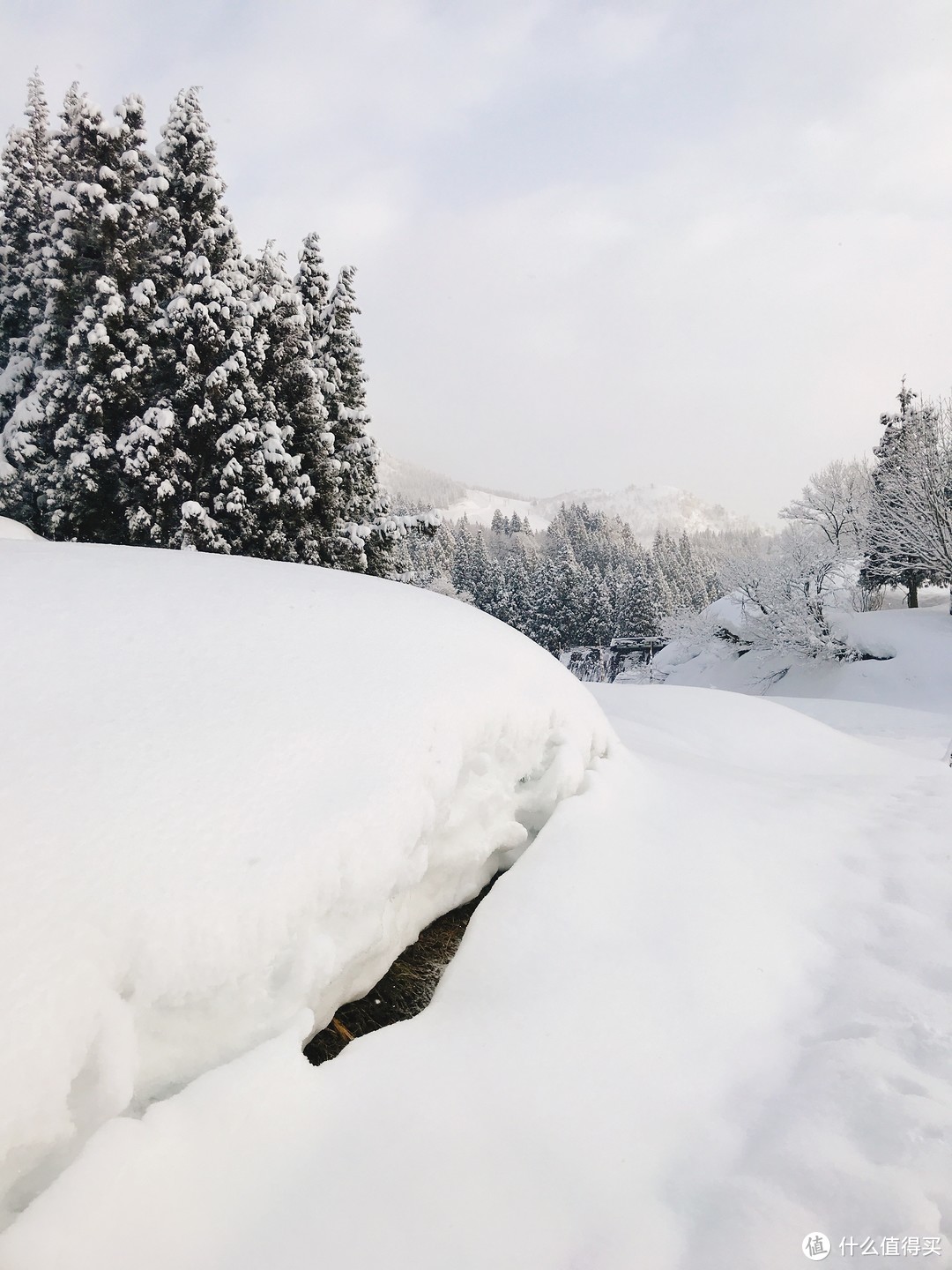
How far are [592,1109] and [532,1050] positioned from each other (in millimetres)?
245

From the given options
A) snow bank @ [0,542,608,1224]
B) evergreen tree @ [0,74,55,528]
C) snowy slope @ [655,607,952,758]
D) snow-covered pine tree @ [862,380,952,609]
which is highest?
evergreen tree @ [0,74,55,528]

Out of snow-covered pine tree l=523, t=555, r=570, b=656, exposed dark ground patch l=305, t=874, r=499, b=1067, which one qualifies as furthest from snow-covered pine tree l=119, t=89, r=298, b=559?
snow-covered pine tree l=523, t=555, r=570, b=656

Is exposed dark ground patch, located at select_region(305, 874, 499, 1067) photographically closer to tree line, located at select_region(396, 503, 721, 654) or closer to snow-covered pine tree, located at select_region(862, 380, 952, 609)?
snow-covered pine tree, located at select_region(862, 380, 952, 609)

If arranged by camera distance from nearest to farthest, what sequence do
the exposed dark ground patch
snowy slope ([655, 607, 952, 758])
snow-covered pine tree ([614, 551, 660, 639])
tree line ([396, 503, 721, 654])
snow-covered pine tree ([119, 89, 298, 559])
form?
the exposed dark ground patch, snow-covered pine tree ([119, 89, 298, 559]), snowy slope ([655, 607, 952, 758]), snow-covered pine tree ([614, 551, 660, 639]), tree line ([396, 503, 721, 654])

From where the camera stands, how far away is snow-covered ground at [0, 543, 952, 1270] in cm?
150

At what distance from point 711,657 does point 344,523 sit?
16.3 meters

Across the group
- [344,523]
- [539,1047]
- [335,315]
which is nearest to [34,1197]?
[539,1047]

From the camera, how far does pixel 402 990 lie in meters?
2.41

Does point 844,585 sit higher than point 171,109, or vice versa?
point 171,109

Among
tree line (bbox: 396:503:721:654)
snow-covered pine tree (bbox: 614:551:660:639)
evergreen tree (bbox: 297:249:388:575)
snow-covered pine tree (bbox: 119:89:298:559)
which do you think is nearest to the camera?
snow-covered pine tree (bbox: 119:89:298:559)

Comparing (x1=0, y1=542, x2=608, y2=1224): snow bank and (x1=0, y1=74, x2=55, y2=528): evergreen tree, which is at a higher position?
(x1=0, y1=74, x2=55, y2=528): evergreen tree

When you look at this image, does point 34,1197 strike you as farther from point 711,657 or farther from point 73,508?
point 711,657

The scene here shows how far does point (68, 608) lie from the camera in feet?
8.27

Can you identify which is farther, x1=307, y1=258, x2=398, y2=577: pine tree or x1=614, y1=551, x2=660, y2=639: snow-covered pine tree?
x1=614, y1=551, x2=660, y2=639: snow-covered pine tree
